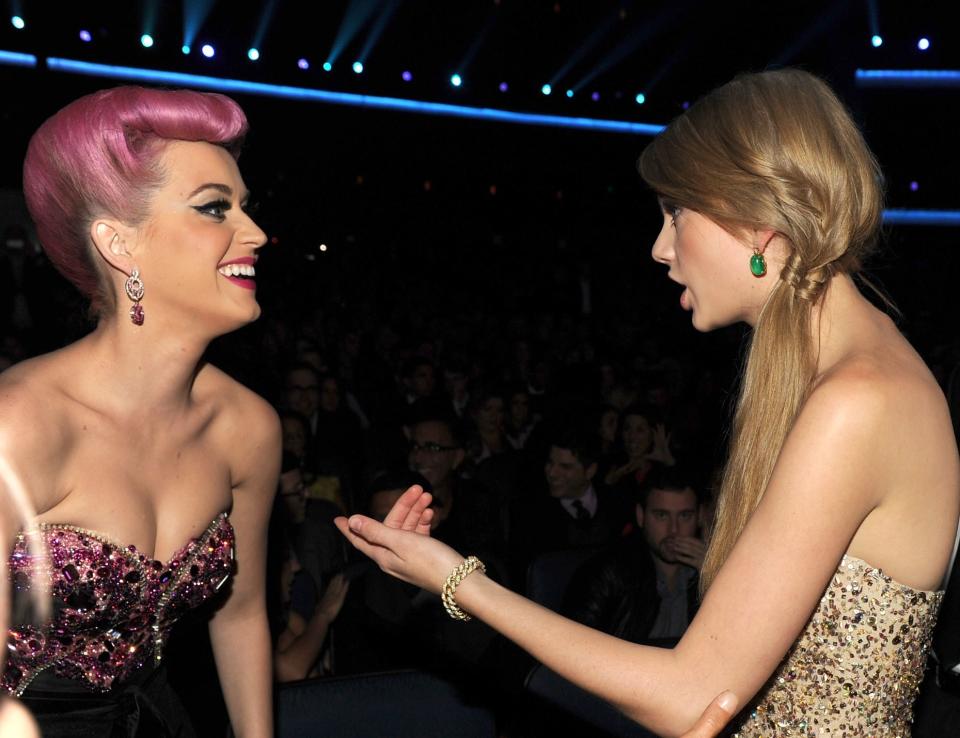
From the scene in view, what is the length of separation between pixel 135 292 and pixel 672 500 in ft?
7.41

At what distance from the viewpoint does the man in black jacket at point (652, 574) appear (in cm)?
337

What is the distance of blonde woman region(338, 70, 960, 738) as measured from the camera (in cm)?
132

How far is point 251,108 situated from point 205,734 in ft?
29.8

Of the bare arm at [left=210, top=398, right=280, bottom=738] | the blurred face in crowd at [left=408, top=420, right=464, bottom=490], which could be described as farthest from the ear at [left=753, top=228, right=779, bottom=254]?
the blurred face in crowd at [left=408, top=420, right=464, bottom=490]

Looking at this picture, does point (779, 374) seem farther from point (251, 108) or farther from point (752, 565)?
point (251, 108)

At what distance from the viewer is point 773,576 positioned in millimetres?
1314

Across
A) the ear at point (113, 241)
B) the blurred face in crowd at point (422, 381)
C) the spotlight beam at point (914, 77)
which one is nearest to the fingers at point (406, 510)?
the ear at point (113, 241)

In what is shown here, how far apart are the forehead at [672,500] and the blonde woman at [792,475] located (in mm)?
1955

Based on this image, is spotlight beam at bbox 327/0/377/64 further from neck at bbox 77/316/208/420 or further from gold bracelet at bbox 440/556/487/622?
gold bracelet at bbox 440/556/487/622

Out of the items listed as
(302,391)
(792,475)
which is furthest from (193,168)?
(302,391)

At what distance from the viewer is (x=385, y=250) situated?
1398 cm

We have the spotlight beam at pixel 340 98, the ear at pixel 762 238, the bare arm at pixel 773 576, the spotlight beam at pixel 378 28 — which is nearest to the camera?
the bare arm at pixel 773 576

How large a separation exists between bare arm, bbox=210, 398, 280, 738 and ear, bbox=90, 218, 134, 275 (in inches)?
17.5

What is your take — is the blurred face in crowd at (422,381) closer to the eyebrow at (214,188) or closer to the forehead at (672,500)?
the forehead at (672,500)
